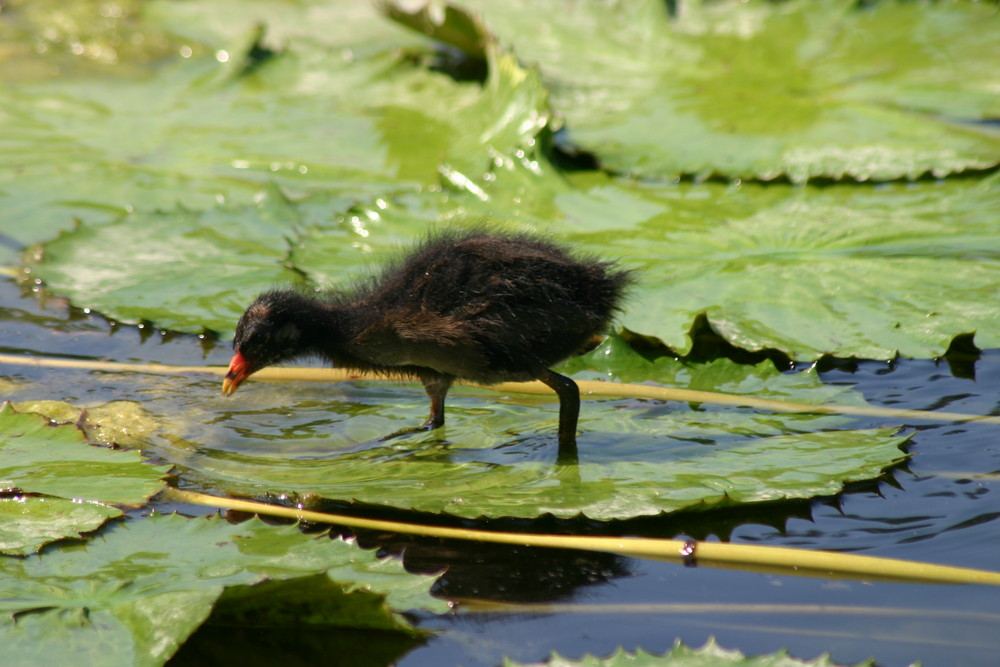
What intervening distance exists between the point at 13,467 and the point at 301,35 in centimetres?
505

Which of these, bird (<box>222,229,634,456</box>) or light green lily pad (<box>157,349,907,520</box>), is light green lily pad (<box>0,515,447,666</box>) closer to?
light green lily pad (<box>157,349,907,520</box>)

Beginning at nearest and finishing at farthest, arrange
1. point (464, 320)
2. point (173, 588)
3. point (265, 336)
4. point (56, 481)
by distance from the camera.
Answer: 1. point (173, 588)
2. point (56, 481)
3. point (464, 320)
4. point (265, 336)

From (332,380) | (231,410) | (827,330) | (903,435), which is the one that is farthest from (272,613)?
(827,330)

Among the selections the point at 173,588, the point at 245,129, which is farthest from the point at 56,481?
the point at 245,129

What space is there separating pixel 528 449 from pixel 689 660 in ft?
4.48

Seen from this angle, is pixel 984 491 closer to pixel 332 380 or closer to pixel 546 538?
pixel 546 538

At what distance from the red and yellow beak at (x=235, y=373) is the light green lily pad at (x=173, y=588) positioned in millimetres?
876

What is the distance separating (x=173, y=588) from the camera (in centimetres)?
235

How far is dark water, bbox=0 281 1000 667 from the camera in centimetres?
241

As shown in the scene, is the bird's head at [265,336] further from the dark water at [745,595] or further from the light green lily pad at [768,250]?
the dark water at [745,595]

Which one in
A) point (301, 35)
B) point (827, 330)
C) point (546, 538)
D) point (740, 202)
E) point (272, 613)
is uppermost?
point (301, 35)

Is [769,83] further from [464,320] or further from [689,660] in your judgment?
[689,660]

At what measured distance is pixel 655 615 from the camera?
8.33 ft

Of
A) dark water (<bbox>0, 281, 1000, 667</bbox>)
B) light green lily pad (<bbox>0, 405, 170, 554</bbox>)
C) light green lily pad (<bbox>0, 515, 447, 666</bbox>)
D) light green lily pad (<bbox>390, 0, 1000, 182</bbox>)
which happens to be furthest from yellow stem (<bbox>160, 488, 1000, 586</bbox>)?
light green lily pad (<bbox>390, 0, 1000, 182</bbox>)
